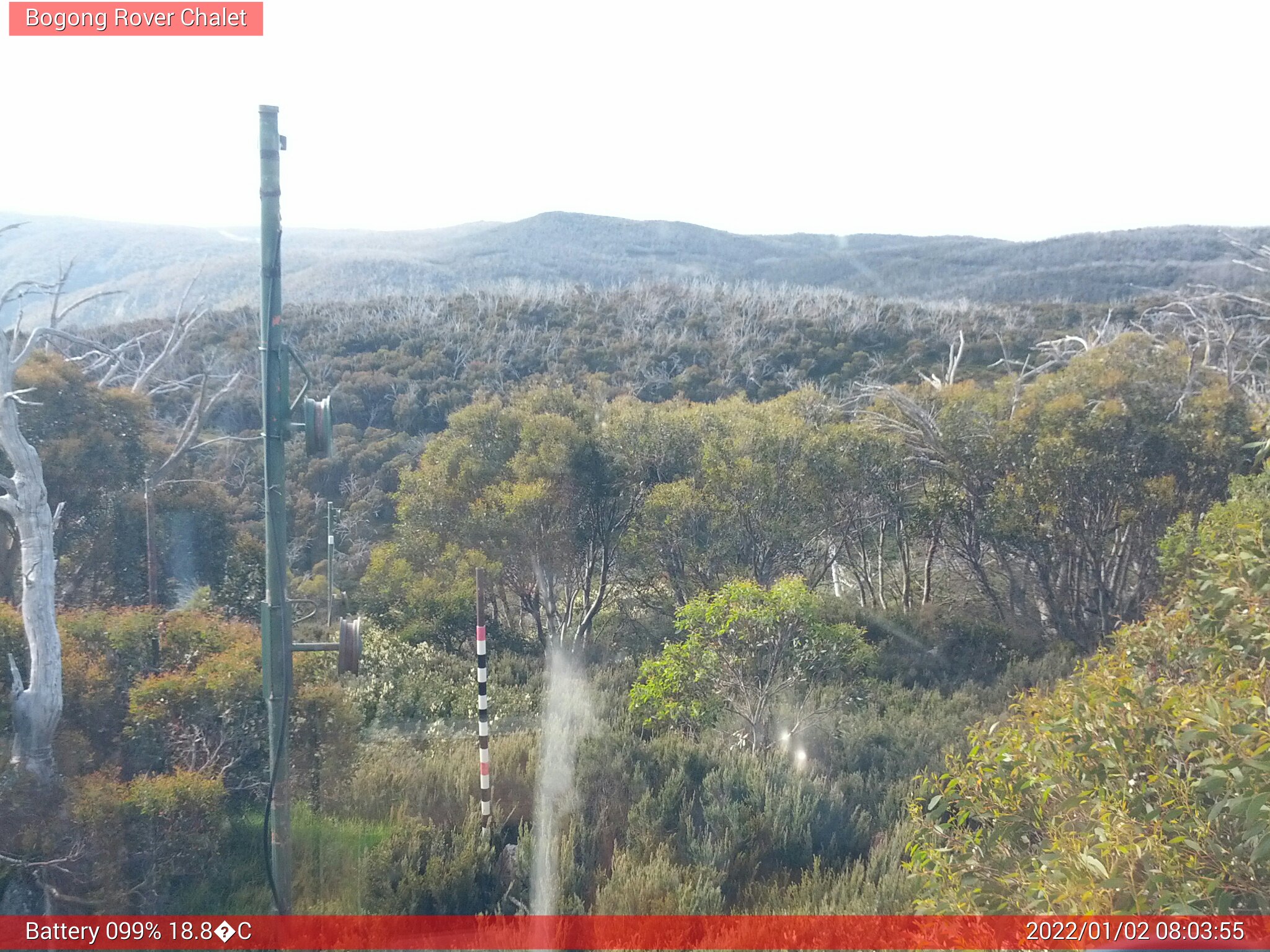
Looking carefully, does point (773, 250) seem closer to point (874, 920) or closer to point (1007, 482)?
point (1007, 482)

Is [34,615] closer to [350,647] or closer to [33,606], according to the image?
[33,606]

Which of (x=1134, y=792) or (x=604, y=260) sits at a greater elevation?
(x=604, y=260)

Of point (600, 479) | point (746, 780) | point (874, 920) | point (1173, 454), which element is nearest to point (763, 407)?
point (600, 479)
